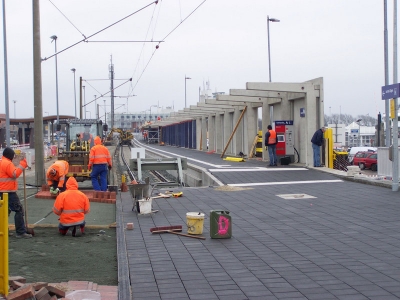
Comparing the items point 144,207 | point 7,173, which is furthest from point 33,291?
point 144,207

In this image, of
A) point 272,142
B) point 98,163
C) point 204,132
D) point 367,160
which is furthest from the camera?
point 204,132

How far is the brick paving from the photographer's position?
6031mm

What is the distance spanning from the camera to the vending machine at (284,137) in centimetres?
2322

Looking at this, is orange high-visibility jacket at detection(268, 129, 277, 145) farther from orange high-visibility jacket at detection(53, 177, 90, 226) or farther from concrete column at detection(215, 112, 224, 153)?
concrete column at detection(215, 112, 224, 153)

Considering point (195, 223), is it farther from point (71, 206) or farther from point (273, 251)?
point (71, 206)

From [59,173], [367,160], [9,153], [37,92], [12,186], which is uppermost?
[37,92]

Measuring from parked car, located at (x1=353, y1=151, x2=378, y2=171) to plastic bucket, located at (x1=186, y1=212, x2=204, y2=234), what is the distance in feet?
102

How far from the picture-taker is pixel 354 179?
661 inches

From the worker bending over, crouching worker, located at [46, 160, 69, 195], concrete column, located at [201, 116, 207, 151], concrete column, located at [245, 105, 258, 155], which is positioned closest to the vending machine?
concrete column, located at [245, 105, 258, 155]

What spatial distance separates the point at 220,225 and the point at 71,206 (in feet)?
9.29

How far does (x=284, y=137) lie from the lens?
76.2 ft

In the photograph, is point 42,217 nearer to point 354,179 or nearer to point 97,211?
point 97,211

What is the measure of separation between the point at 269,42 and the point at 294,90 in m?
16.2

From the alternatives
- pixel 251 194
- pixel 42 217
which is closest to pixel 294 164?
pixel 251 194
